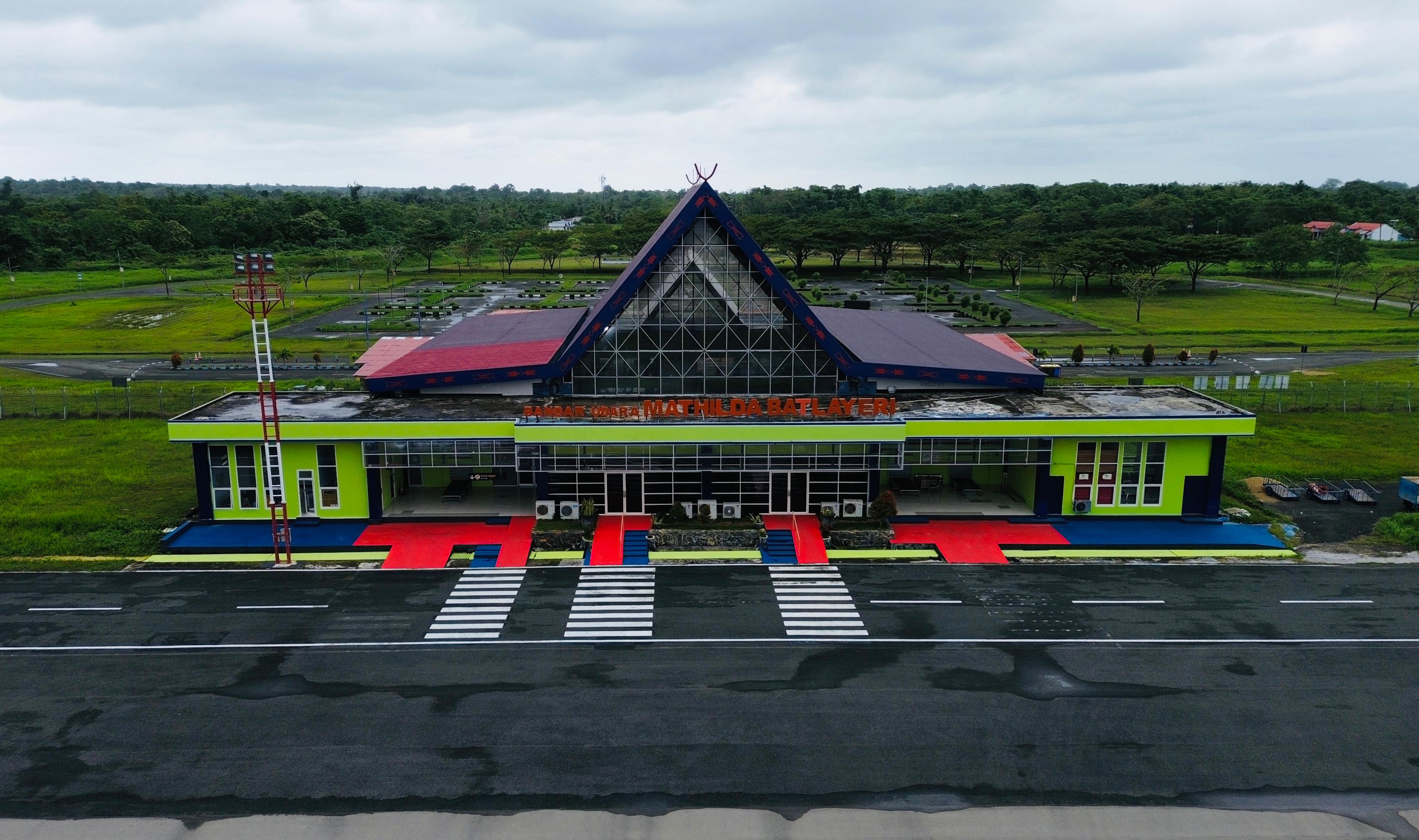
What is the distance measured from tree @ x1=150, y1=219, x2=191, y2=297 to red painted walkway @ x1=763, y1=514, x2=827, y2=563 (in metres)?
137

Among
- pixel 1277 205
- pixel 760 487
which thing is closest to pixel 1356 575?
pixel 760 487

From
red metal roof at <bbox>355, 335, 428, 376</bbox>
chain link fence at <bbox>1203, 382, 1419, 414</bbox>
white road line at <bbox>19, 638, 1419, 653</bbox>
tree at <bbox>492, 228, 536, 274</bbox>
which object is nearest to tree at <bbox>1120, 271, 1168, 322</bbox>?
chain link fence at <bbox>1203, 382, 1419, 414</bbox>

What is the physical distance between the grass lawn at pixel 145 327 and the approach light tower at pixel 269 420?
52695 mm

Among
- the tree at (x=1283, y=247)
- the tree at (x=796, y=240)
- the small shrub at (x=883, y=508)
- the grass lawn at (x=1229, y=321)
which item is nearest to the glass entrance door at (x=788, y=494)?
the small shrub at (x=883, y=508)

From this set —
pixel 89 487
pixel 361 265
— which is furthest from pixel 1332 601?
pixel 361 265

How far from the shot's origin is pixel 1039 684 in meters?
34.9

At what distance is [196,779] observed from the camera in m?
29.2

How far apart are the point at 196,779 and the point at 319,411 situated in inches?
1049

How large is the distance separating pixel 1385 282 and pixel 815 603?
13395cm

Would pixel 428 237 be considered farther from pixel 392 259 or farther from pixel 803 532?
pixel 803 532

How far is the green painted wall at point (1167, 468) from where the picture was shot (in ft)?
167

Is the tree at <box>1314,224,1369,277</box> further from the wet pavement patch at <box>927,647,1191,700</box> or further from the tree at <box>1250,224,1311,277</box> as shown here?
the wet pavement patch at <box>927,647,1191,700</box>

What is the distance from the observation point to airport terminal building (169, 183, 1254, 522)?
1930 inches

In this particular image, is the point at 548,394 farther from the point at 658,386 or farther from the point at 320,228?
the point at 320,228
